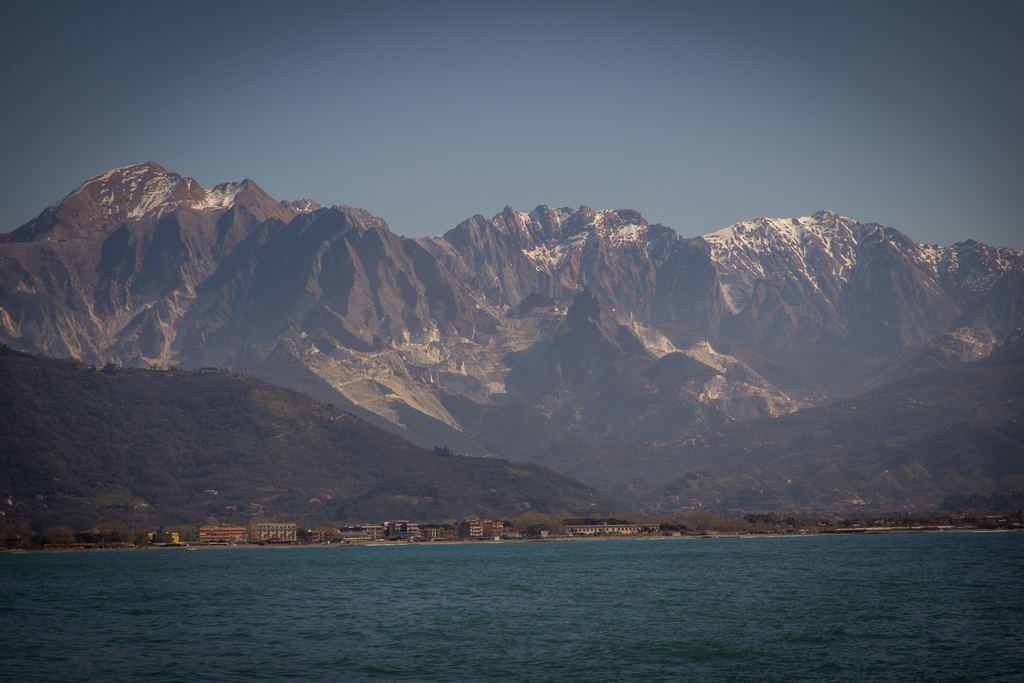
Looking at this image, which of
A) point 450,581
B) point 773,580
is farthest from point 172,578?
point 773,580

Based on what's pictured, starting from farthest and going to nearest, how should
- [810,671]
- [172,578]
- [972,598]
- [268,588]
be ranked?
[172,578], [268,588], [972,598], [810,671]

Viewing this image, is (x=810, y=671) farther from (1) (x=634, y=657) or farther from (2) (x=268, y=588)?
(2) (x=268, y=588)

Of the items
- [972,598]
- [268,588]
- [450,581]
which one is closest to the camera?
[972,598]

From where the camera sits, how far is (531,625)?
85.9 meters

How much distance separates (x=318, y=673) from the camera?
62812 mm

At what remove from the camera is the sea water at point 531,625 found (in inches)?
2525

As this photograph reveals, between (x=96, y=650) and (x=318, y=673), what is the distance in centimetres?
2175

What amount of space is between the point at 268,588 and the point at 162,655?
5663 cm

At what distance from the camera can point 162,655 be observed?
70625 millimetres

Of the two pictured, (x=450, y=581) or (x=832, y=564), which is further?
(x=832, y=564)

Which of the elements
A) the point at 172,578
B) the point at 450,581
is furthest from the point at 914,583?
the point at 172,578

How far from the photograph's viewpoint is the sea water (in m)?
64.1

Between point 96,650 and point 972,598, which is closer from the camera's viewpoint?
point 96,650

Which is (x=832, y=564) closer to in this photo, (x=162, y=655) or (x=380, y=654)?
(x=380, y=654)
